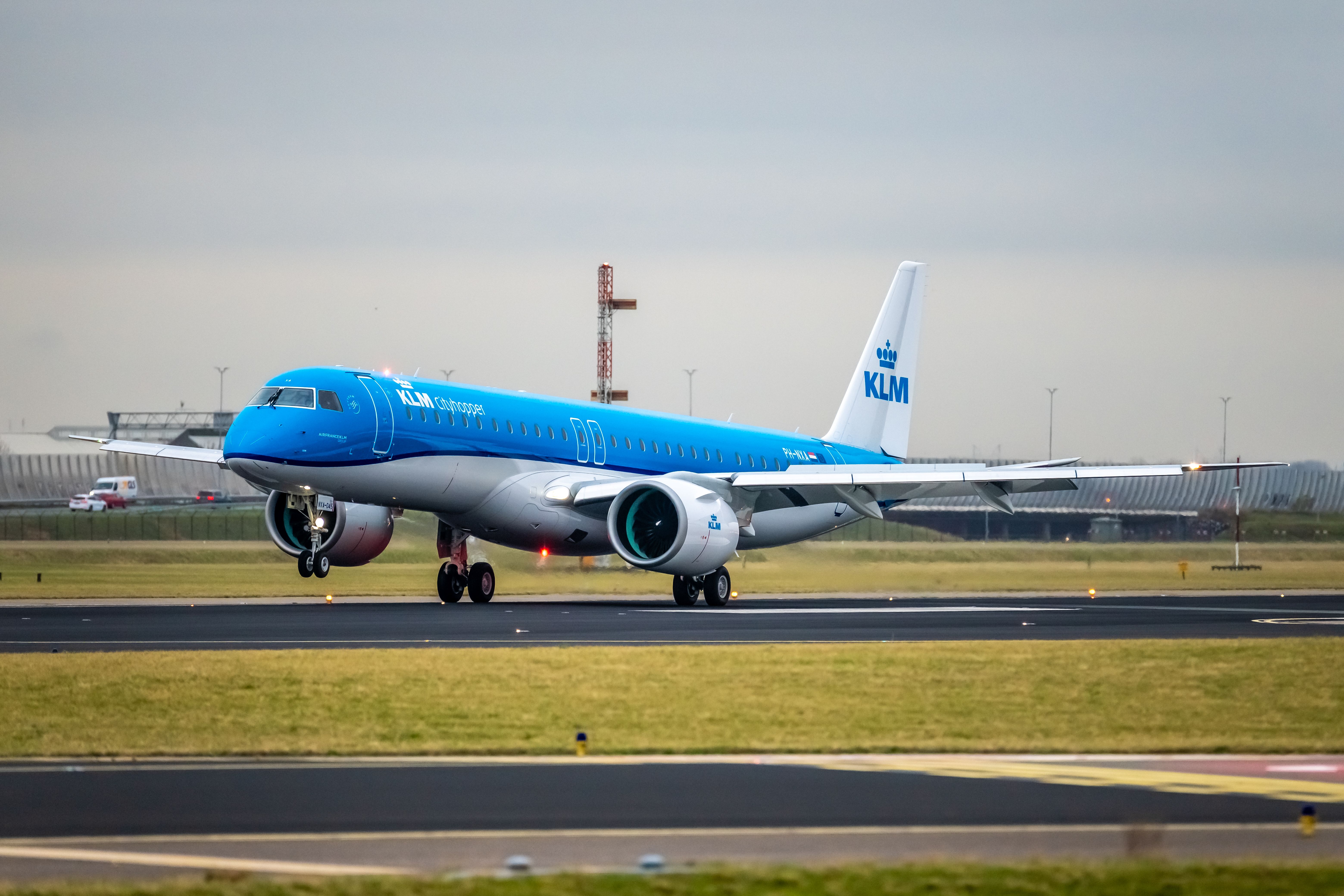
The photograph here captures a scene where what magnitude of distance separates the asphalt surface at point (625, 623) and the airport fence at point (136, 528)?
4061 centimetres

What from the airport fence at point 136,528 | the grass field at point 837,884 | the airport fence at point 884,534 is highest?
the airport fence at point 884,534

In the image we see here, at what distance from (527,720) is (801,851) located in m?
6.79

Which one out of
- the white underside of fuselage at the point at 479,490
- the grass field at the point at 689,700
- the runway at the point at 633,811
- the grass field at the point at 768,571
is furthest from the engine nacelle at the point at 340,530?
the runway at the point at 633,811

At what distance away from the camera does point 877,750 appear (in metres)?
14.5

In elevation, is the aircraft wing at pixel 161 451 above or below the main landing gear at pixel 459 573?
above

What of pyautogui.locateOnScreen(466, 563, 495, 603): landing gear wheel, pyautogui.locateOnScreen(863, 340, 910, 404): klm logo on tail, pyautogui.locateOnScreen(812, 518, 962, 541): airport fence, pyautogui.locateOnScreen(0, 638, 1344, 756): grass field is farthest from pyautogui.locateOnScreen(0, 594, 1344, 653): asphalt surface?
pyautogui.locateOnScreen(812, 518, 962, 541): airport fence

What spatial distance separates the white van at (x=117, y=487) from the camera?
125188mm

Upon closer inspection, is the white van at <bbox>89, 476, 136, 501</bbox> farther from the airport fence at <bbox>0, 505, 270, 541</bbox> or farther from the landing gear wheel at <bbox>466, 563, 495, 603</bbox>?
the landing gear wheel at <bbox>466, 563, 495, 603</bbox>

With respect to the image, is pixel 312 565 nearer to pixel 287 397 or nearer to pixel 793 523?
pixel 287 397

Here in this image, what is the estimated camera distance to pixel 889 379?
5275cm

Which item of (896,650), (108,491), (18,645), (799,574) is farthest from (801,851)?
(108,491)

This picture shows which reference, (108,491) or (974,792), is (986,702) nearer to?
(974,792)

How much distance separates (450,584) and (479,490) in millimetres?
3191

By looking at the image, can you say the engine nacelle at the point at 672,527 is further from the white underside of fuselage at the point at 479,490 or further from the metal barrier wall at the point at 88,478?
the metal barrier wall at the point at 88,478
